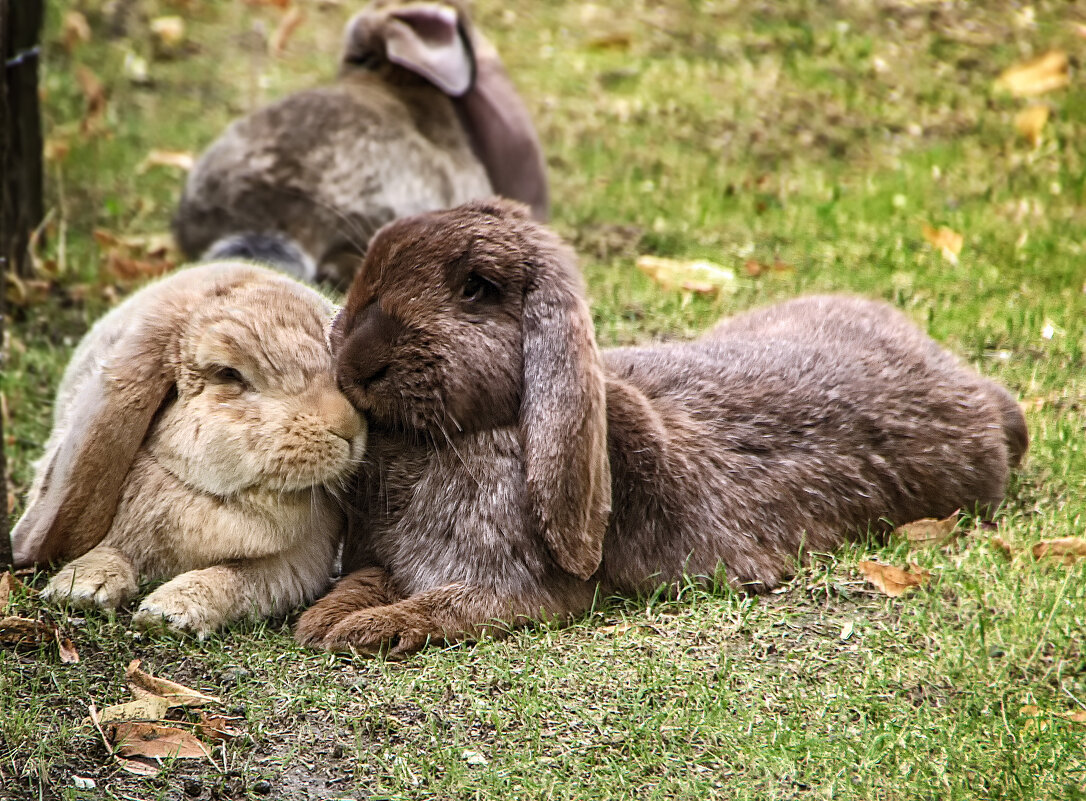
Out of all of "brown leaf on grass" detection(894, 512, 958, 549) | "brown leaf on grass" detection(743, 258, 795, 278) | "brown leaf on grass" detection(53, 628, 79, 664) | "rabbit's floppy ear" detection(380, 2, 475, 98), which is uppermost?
"rabbit's floppy ear" detection(380, 2, 475, 98)

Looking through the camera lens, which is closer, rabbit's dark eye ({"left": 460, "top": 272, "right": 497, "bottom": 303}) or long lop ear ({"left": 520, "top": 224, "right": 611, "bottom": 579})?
long lop ear ({"left": 520, "top": 224, "right": 611, "bottom": 579})

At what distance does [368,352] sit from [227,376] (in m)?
0.38

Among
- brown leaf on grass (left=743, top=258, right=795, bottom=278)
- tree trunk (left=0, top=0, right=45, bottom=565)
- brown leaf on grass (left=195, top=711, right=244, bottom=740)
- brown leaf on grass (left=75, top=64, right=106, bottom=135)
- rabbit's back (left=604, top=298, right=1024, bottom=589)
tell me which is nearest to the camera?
brown leaf on grass (left=195, top=711, right=244, bottom=740)

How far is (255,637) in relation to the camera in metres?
3.33

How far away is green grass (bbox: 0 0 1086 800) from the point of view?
2.82 meters

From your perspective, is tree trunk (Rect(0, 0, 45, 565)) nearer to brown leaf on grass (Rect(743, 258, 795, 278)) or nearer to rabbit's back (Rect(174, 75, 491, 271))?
rabbit's back (Rect(174, 75, 491, 271))

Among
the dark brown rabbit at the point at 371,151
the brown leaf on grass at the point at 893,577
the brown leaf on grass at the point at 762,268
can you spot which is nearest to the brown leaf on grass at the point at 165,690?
the brown leaf on grass at the point at 893,577

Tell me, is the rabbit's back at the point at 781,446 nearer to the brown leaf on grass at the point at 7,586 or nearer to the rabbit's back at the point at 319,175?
the brown leaf on grass at the point at 7,586

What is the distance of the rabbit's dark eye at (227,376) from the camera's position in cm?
332

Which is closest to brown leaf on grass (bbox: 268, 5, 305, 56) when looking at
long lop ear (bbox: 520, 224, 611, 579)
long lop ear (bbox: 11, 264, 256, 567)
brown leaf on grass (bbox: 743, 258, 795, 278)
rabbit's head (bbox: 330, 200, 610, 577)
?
brown leaf on grass (bbox: 743, 258, 795, 278)

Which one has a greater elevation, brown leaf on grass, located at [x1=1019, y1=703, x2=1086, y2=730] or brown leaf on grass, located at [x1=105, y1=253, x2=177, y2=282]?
brown leaf on grass, located at [x1=1019, y1=703, x2=1086, y2=730]

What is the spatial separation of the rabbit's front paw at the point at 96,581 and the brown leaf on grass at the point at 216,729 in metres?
0.54

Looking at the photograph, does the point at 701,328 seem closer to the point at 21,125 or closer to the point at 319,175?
the point at 319,175

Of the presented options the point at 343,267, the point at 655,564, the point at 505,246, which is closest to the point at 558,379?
the point at 505,246
